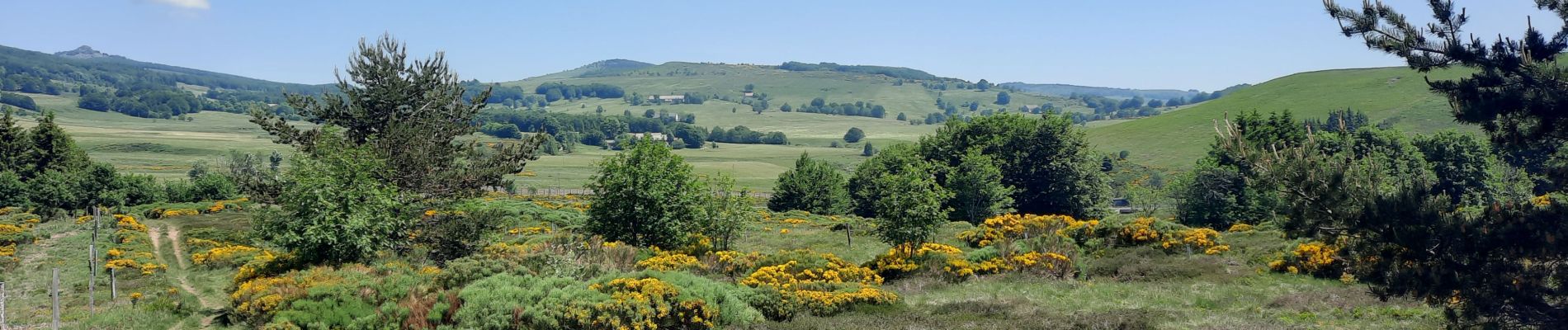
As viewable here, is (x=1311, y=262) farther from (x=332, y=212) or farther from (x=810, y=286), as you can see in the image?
(x=332, y=212)

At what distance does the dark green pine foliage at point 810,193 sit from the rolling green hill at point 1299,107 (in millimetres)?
76286

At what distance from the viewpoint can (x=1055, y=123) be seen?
58500 millimetres

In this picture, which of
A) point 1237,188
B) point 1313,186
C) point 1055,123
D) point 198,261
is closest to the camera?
point 1313,186

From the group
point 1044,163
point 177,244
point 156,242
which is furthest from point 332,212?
point 1044,163

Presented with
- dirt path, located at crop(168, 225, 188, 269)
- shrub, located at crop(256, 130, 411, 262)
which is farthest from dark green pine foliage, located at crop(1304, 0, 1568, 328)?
dirt path, located at crop(168, 225, 188, 269)

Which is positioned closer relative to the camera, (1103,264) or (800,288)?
(800,288)

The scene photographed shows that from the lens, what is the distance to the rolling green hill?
130 meters

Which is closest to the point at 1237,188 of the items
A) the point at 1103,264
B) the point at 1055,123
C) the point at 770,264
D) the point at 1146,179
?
the point at 1055,123

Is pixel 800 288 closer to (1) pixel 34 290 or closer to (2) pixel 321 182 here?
(2) pixel 321 182

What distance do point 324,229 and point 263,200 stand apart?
268 inches

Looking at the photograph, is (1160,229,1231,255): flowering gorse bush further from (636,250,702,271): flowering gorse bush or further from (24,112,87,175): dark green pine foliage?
(24,112,87,175): dark green pine foliage

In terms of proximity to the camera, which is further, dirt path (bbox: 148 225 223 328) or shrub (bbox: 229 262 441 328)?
dirt path (bbox: 148 225 223 328)

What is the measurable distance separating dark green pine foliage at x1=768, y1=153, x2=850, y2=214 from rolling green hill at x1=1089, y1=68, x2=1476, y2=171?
76.3m

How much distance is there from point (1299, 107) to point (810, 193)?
122 meters
